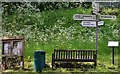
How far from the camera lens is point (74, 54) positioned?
6.92 m

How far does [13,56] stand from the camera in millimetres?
6938

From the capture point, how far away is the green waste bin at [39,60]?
672 cm

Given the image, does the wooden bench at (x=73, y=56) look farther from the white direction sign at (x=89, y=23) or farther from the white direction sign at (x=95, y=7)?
the white direction sign at (x=95, y=7)

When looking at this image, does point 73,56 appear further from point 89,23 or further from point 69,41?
point 89,23

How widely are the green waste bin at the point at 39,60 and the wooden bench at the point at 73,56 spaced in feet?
0.77

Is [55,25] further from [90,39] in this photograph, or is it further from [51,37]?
[90,39]

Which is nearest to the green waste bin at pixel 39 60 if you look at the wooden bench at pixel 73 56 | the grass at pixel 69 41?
the grass at pixel 69 41

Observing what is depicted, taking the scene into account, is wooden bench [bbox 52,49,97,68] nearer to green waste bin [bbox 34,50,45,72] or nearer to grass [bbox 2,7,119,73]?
grass [bbox 2,7,119,73]

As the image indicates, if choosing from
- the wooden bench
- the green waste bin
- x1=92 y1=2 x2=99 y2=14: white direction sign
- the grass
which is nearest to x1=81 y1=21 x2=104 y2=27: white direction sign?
the grass

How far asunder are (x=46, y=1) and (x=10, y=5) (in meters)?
0.80

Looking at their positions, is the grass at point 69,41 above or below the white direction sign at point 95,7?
below

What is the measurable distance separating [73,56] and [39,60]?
28.5 inches

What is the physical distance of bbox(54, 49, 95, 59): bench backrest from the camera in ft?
22.6

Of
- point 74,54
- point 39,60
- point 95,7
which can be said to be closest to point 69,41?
point 74,54
